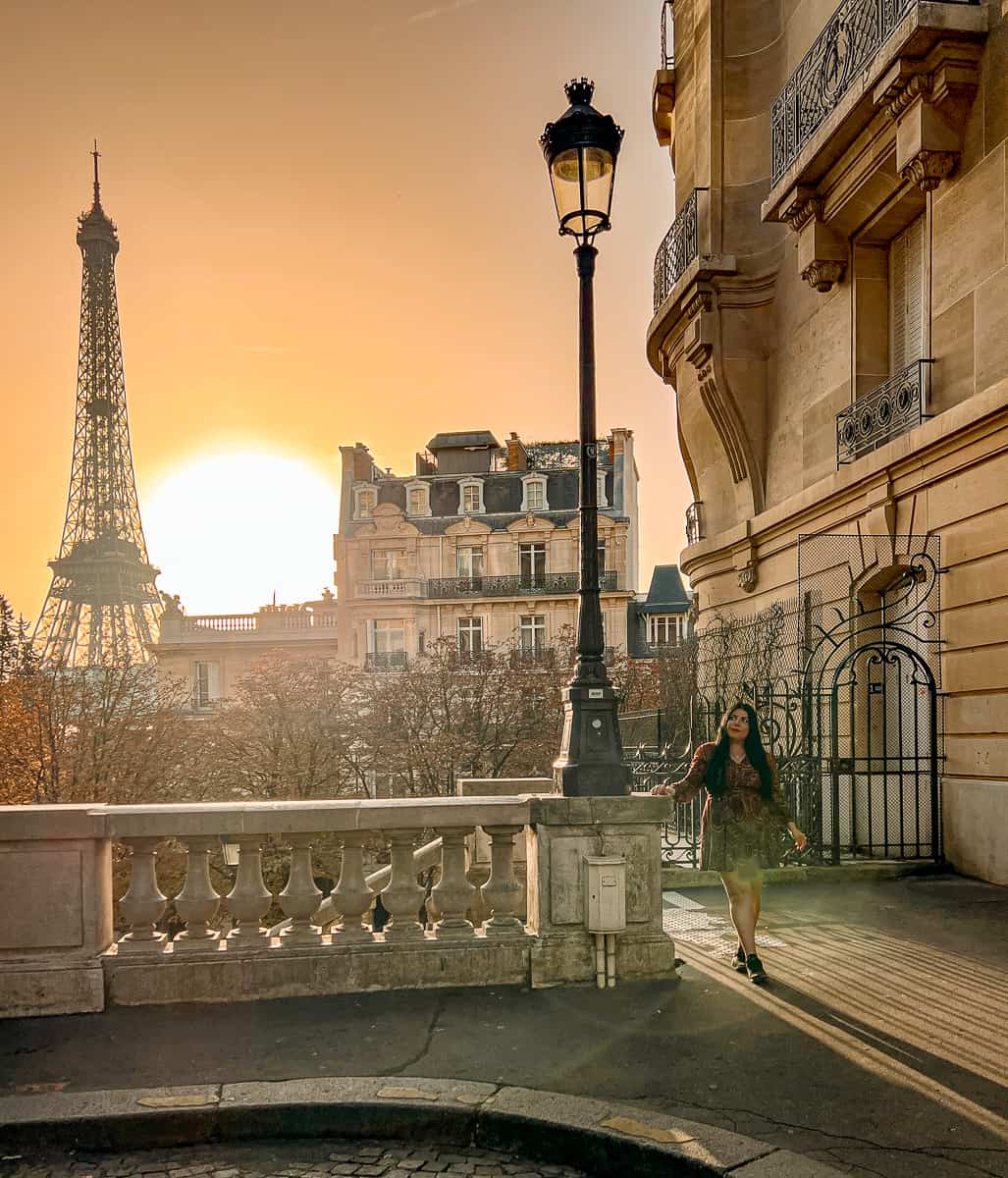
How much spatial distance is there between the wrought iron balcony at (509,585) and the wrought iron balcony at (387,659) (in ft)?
12.4

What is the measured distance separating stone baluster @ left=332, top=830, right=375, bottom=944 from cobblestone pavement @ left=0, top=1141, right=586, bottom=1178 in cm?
183

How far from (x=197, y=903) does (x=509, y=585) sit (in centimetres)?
4814

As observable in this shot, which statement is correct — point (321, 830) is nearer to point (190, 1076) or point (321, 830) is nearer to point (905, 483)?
point (190, 1076)

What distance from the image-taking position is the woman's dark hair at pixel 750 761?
6.74 metres

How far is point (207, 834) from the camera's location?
617cm

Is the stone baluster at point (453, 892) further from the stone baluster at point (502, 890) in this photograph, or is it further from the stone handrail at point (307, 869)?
the stone baluster at point (502, 890)

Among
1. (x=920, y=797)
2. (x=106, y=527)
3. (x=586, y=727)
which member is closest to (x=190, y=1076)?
(x=586, y=727)

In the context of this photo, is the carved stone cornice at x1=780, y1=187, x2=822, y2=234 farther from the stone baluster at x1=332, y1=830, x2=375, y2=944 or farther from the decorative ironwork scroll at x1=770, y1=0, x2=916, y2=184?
the stone baluster at x1=332, y1=830, x2=375, y2=944

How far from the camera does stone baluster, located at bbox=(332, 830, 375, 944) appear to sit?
6.29 metres

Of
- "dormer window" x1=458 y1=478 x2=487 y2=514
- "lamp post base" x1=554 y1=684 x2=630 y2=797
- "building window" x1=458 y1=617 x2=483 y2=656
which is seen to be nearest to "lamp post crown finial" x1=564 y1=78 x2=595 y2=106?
"lamp post base" x1=554 y1=684 x2=630 y2=797

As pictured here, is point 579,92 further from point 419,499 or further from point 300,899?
point 419,499

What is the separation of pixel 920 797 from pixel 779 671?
13.6 ft

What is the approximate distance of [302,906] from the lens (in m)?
6.29

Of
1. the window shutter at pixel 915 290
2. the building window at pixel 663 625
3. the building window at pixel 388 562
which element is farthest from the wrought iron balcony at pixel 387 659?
the window shutter at pixel 915 290
